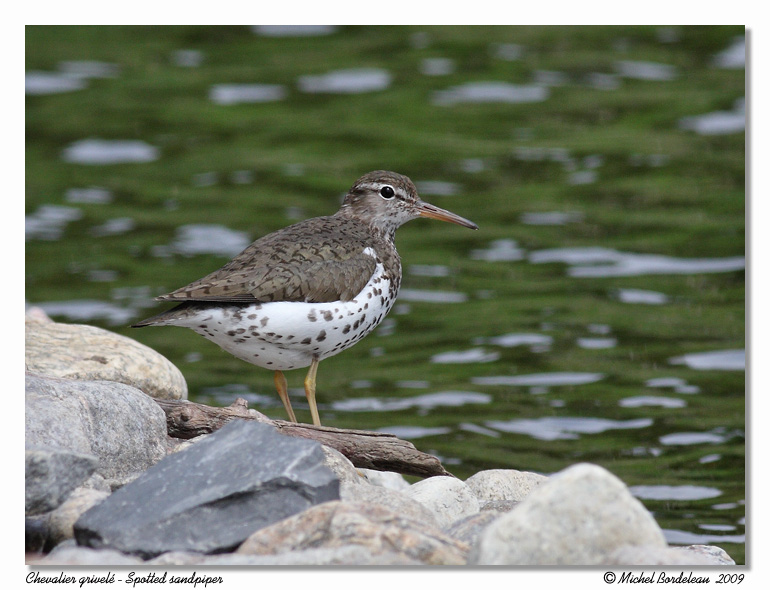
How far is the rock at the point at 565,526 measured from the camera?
546 cm

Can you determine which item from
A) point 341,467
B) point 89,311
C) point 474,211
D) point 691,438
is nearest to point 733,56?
point 474,211

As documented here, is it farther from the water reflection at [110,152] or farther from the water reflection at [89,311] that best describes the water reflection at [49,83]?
the water reflection at [89,311]

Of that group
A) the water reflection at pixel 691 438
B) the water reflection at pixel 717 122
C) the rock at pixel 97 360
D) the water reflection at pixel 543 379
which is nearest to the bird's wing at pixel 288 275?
the rock at pixel 97 360

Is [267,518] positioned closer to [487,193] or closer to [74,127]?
[487,193]

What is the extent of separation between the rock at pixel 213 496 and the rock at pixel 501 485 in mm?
2416

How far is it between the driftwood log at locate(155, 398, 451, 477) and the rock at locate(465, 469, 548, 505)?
12.6 inches

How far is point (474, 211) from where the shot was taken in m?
19.8

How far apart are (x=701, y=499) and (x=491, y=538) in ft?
22.4

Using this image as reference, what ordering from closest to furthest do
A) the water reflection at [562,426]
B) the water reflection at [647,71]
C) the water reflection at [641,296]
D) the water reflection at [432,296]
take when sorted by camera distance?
the water reflection at [562,426], the water reflection at [641,296], the water reflection at [432,296], the water reflection at [647,71]

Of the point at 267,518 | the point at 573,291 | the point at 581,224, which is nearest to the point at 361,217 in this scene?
the point at 267,518

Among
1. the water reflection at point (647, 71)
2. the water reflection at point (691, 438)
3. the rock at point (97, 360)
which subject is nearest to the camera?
the rock at point (97, 360)

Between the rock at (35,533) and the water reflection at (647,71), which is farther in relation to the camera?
the water reflection at (647,71)

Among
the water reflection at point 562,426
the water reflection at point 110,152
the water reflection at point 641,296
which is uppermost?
the water reflection at point 110,152

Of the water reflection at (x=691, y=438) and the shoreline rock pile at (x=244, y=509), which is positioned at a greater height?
the shoreline rock pile at (x=244, y=509)
